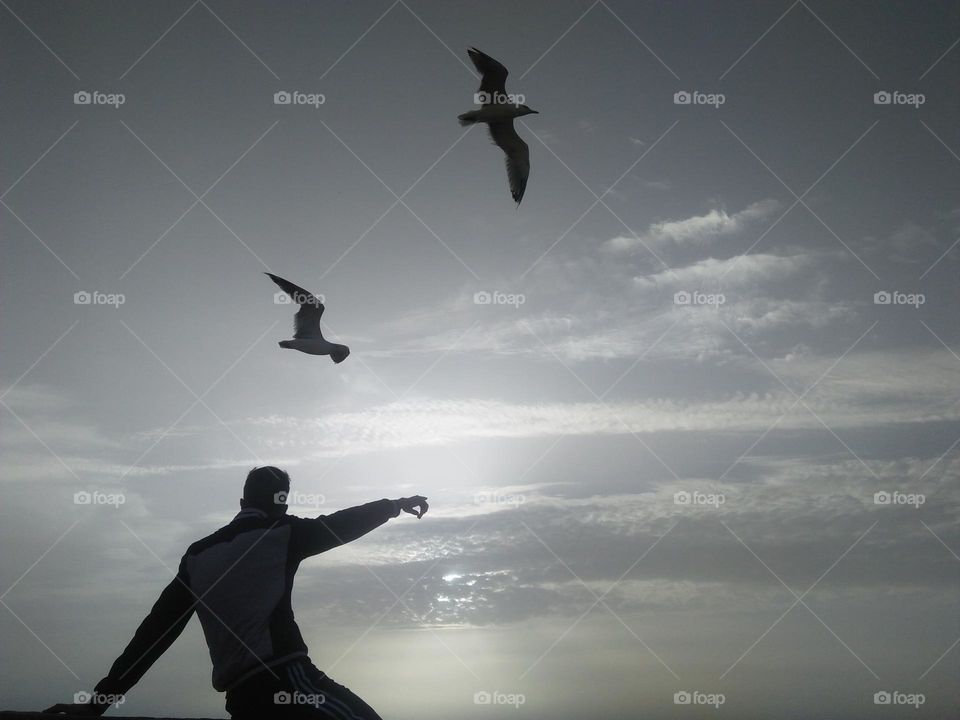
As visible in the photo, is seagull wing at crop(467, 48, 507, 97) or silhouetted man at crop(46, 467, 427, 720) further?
seagull wing at crop(467, 48, 507, 97)

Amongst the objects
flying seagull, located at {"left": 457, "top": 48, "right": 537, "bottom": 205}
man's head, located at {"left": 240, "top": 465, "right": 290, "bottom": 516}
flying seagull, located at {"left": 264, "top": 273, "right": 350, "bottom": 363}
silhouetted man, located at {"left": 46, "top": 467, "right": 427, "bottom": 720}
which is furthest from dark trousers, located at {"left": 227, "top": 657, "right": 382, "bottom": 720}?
flying seagull, located at {"left": 457, "top": 48, "right": 537, "bottom": 205}

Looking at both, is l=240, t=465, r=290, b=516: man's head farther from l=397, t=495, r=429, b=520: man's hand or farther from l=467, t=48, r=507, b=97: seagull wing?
l=467, t=48, r=507, b=97: seagull wing

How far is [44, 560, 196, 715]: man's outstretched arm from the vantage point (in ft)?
13.3

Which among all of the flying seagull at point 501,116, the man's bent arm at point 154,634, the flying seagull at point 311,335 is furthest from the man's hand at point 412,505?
the flying seagull at point 501,116

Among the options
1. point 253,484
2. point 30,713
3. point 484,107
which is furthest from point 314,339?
point 30,713

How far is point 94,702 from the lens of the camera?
12.6 feet

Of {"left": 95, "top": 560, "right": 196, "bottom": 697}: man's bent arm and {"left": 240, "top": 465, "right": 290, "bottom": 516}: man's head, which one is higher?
{"left": 240, "top": 465, "right": 290, "bottom": 516}: man's head

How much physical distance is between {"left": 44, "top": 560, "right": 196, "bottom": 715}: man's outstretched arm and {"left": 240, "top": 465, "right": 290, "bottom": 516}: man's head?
49 cm

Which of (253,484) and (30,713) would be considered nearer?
(30,713)

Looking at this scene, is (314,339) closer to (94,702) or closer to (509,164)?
(509,164)

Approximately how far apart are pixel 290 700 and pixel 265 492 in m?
1.08

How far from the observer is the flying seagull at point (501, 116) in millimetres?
14578

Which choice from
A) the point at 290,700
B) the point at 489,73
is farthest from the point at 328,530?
the point at 489,73

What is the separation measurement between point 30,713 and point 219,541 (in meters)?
1.10
